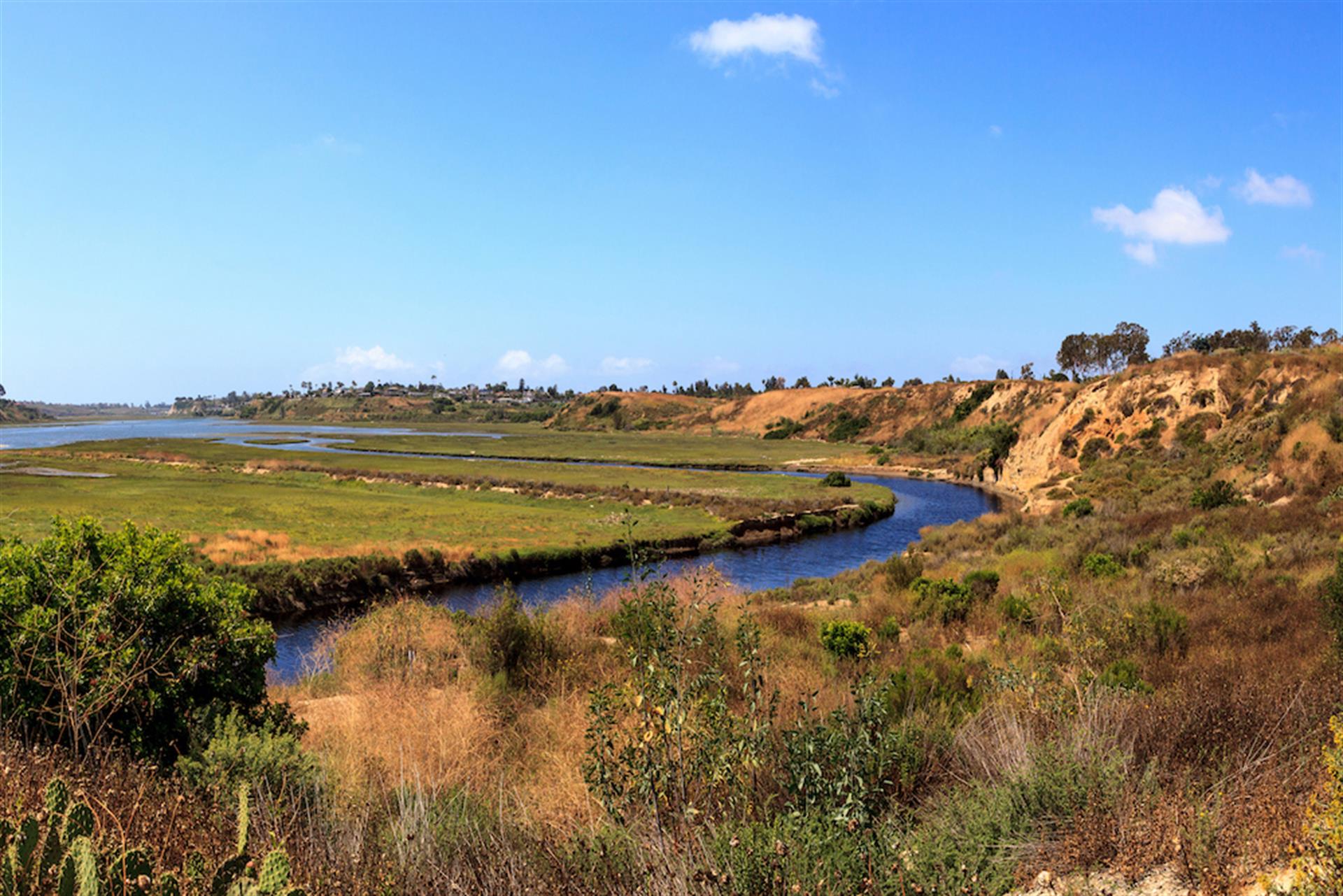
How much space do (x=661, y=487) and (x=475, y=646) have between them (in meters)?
44.7

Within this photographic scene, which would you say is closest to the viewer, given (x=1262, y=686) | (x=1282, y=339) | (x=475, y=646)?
(x=1262, y=686)

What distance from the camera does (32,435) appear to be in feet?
513

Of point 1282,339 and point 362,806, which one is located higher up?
point 1282,339

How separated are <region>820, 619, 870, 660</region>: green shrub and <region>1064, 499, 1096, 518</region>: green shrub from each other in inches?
988

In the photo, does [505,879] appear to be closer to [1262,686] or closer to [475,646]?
[1262,686]

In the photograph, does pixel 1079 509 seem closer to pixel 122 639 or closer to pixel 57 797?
pixel 122 639

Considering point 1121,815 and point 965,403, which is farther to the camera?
point 965,403

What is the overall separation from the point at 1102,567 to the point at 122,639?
803 inches

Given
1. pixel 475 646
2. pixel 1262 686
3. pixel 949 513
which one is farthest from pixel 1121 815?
pixel 949 513

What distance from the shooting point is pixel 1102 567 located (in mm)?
19812

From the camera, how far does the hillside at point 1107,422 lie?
1272 inches

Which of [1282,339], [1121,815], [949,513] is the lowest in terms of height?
[949,513]

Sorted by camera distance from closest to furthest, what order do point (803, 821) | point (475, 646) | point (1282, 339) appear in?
point (803, 821) < point (475, 646) < point (1282, 339)

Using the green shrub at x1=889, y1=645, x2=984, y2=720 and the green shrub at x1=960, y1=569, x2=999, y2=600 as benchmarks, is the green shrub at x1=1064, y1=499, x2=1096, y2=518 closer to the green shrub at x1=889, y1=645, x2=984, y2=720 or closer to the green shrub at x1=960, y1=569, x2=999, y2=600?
the green shrub at x1=960, y1=569, x2=999, y2=600
